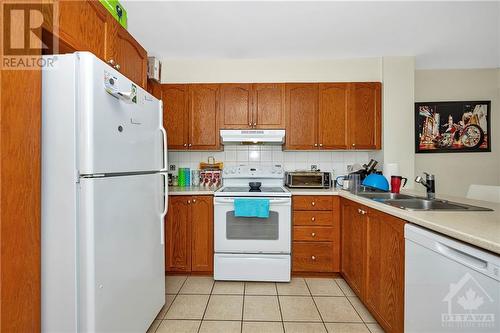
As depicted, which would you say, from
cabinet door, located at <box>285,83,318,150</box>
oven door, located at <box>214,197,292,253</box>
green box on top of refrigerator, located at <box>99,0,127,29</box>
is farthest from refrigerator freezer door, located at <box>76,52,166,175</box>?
cabinet door, located at <box>285,83,318,150</box>

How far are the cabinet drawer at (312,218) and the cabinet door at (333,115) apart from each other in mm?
815

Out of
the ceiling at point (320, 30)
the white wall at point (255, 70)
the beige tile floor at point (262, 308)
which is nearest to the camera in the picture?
the beige tile floor at point (262, 308)

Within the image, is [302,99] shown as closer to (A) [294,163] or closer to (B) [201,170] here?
(A) [294,163]

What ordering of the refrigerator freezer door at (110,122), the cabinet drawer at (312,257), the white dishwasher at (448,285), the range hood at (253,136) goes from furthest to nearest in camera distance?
the range hood at (253,136)
the cabinet drawer at (312,257)
the refrigerator freezer door at (110,122)
the white dishwasher at (448,285)

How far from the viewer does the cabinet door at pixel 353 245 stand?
1.97m

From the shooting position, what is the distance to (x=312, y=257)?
250 cm

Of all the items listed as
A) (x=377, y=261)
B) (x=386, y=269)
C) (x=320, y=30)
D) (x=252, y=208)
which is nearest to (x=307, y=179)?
(x=252, y=208)

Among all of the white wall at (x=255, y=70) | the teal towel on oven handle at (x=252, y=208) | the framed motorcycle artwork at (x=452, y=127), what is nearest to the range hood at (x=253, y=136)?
the white wall at (x=255, y=70)

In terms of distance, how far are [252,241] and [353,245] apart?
950mm

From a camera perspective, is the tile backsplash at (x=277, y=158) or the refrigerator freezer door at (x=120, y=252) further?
the tile backsplash at (x=277, y=158)

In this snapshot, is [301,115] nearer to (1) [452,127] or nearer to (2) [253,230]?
(2) [253,230]

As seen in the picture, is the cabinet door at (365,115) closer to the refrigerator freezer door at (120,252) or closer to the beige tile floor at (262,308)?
the beige tile floor at (262,308)

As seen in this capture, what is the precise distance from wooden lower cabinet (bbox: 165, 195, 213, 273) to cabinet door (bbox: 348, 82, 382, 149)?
Result: 6.06 feet

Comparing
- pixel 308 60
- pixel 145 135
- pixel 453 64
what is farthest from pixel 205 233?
pixel 453 64
